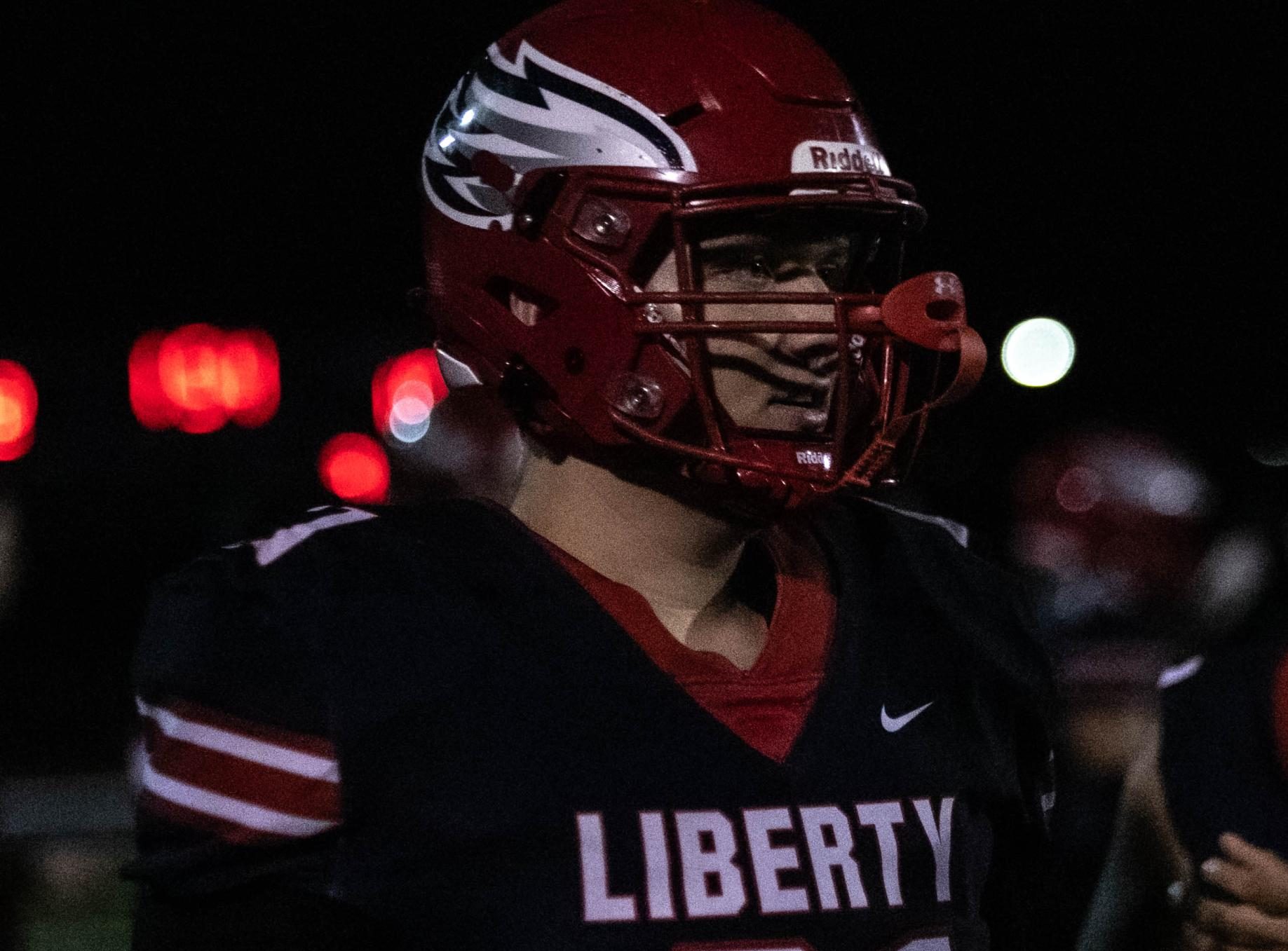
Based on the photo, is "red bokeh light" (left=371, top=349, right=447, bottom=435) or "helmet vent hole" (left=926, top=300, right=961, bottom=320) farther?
"red bokeh light" (left=371, top=349, right=447, bottom=435)

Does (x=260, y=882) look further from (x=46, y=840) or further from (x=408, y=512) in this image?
(x=46, y=840)

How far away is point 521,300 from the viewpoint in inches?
64.4

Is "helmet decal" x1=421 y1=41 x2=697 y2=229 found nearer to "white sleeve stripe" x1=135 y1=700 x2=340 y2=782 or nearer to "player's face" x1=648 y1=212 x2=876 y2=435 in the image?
"player's face" x1=648 y1=212 x2=876 y2=435

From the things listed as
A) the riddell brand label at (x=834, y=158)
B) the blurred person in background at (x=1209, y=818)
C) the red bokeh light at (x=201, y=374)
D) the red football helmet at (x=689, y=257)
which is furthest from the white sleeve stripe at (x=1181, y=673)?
the red bokeh light at (x=201, y=374)

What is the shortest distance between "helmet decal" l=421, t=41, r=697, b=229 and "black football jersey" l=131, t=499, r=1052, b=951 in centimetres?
33

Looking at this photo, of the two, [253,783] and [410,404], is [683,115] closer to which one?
[253,783]

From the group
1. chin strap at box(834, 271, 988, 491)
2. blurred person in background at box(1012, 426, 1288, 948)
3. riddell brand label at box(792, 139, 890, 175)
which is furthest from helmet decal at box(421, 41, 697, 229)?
blurred person in background at box(1012, 426, 1288, 948)

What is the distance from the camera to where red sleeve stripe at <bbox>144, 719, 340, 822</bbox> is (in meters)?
1.29

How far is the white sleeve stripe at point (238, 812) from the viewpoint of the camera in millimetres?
1286

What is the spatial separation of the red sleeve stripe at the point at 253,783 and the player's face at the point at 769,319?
520mm

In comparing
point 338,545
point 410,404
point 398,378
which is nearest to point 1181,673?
point 338,545

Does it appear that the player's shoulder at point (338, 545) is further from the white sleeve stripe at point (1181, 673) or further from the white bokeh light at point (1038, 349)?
the white bokeh light at point (1038, 349)

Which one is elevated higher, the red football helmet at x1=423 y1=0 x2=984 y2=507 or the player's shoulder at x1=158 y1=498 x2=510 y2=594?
the red football helmet at x1=423 y1=0 x2=984 y2=507

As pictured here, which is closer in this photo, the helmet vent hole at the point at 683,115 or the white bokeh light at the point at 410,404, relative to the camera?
the helmet vent hole at the point at 683,115
